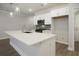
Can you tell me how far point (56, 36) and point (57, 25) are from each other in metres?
0.25

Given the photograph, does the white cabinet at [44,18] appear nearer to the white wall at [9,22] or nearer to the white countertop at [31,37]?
the white wall at [9,22]

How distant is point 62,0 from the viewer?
56.9 inches

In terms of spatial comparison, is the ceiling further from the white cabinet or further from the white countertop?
the white countertop

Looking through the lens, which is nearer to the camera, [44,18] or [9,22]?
[9,22]

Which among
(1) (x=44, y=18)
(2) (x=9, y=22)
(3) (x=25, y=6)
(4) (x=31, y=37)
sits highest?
(3) (x=25, y=6)

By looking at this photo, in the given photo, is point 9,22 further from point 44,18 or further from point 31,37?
point 44,18

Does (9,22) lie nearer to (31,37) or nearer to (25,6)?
(25,6)

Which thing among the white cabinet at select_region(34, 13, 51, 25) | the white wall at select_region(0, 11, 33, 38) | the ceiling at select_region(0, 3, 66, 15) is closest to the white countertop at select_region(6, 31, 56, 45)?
the white wall at select_region(0, 11, 33, 38)

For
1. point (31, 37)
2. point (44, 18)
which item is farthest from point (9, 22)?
point (44, 18)

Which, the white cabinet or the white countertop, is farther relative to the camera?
the white cabinet

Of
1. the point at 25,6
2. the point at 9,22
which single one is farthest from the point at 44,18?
the point at 9,22

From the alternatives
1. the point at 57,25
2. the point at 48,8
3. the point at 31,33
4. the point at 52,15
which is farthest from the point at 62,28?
the point at 31,33

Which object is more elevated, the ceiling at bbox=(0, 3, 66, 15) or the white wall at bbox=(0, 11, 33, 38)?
the ceiling at bbox=(0, 3, 66, 15)

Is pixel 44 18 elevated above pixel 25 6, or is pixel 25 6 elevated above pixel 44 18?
pixel 25 6
